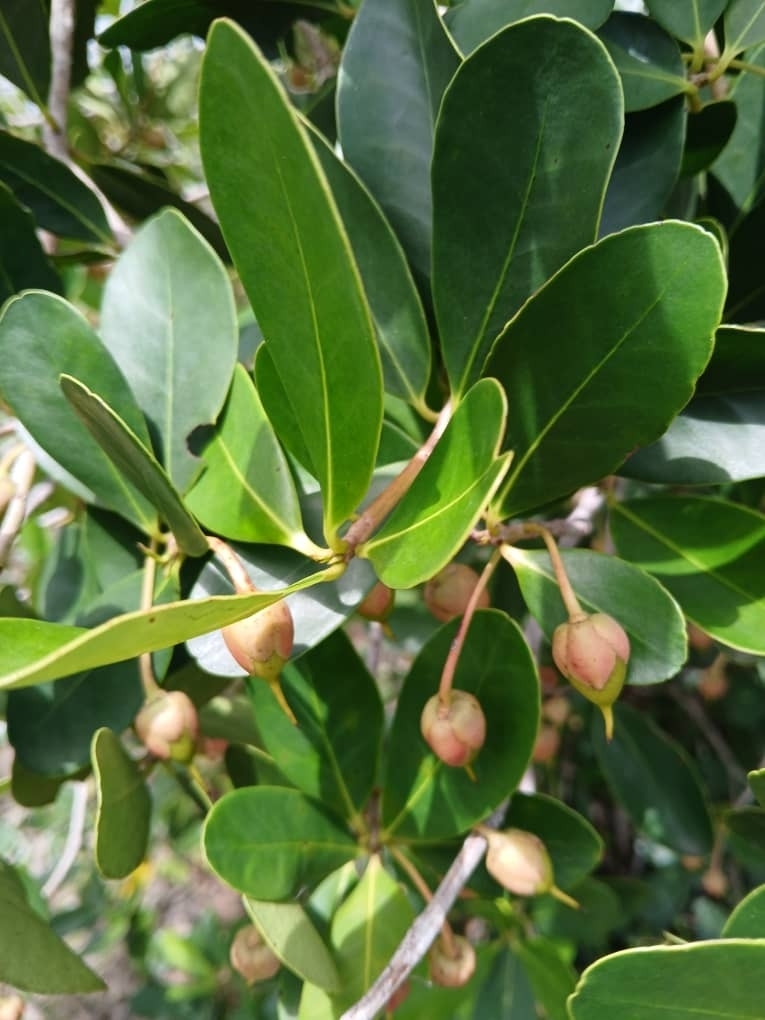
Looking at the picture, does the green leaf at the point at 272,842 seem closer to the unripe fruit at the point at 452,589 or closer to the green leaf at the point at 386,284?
the unripe fruit at the point at 452,589

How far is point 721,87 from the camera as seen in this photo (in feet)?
2.86

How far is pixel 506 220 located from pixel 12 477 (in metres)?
0.57

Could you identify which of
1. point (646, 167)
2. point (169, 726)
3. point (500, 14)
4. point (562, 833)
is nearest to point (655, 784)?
point (562, 833)

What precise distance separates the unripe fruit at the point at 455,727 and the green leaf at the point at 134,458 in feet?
0.74

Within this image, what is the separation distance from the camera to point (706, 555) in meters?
0.65

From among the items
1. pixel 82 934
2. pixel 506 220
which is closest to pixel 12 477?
pixel 506 220

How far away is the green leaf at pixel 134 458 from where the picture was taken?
467 millimetres

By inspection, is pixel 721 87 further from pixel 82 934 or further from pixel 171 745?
pixel 82 934

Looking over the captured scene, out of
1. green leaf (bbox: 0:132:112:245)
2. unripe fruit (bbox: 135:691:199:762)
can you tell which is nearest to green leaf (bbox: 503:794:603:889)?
unripe fruit (bbox: 135:691:199:762)

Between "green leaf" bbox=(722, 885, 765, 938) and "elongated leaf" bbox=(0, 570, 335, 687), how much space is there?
38 cm

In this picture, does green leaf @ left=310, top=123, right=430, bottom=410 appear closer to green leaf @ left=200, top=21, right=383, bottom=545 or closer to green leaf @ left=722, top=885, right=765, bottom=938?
green leaf @ left=200, top=21, right=383, bottom=545

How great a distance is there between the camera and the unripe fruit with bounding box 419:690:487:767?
65 cm

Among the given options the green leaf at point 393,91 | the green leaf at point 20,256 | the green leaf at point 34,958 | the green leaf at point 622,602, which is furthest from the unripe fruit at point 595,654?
the green leaf at point 20,256

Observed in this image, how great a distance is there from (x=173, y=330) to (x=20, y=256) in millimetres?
185
